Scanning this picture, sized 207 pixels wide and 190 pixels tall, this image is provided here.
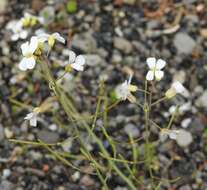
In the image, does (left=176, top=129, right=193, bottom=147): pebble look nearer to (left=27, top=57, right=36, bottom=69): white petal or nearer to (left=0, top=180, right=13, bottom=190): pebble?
(left=0, top=180, right=13, bottom=190): pebble

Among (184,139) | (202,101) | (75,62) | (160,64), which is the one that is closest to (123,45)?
(202,101)

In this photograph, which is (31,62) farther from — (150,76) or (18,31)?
(18,31)

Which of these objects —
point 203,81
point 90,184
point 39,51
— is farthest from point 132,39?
point 39,51

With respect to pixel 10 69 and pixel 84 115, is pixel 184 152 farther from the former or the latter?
pixel 10 69

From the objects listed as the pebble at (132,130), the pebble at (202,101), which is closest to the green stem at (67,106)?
the pebble at (132,130)

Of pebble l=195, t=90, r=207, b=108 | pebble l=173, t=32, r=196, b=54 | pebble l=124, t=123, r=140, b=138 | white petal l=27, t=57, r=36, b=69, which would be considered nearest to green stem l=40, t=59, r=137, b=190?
white petal l=27, t=57, r=36, b=69
